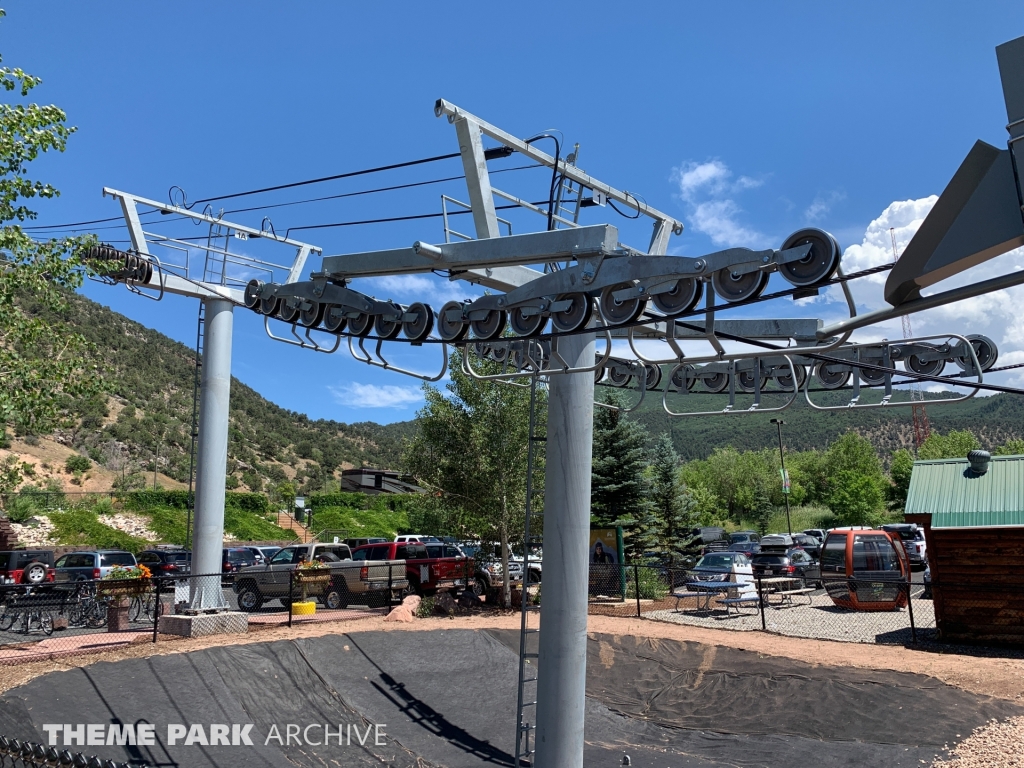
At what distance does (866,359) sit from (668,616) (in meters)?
11.5

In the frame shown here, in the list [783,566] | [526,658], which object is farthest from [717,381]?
[783,566]

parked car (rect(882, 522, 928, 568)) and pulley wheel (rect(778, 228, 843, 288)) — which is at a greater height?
pulley wheel (rect(778, 228, 843, 288))

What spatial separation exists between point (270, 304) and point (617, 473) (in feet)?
76.4

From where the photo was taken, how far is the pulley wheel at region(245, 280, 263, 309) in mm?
9665

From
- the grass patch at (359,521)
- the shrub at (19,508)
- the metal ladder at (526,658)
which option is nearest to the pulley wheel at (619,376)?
the metal ladder at (526,658)

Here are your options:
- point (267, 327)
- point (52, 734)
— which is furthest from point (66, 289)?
point (52, 734)

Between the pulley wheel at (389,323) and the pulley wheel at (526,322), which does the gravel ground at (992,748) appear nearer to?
the pulley wheel at (526,322)

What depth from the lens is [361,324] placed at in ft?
29.2

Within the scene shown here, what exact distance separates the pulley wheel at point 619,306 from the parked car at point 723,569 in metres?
17.4

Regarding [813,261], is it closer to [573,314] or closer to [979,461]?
[573,314]

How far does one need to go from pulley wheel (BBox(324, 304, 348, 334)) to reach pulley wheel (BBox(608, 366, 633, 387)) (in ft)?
16.2

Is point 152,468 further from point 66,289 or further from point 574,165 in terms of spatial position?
point 574,165

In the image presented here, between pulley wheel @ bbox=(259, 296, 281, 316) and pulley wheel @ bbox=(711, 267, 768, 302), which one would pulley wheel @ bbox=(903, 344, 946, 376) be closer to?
pulley wheel @ bbox=(711, 267, 768, 302)

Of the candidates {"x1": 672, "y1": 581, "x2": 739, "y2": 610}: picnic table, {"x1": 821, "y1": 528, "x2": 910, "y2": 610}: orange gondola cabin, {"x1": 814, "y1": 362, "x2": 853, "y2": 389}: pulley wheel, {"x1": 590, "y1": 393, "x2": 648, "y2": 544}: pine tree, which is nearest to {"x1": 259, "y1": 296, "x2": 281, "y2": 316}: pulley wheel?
{"x1": 814, "y1": 362, "x2": 853, "y2": 389}: pulley wheel
